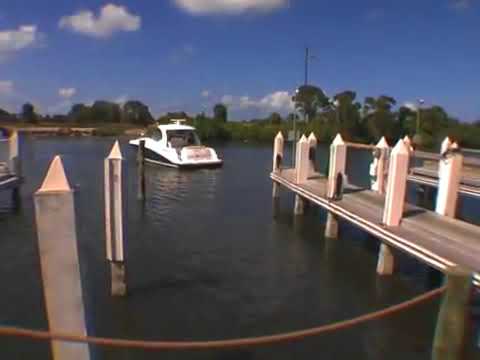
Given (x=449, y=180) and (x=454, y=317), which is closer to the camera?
(x=454, y=317)

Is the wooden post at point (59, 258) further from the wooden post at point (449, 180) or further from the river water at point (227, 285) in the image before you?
the wooden post at point (449, 180)

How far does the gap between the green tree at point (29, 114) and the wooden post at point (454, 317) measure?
11853 centimetres

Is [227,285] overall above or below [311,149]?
below

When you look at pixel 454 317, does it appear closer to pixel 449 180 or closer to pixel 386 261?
pixel 386 261

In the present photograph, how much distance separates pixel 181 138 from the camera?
101 feet

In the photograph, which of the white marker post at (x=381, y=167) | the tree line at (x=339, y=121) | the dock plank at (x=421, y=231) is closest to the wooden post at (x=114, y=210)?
the dock plank at (x=421, y=231)

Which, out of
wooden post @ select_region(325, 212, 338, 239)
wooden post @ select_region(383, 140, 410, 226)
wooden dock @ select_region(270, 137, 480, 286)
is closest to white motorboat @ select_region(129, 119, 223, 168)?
wooden dock @ select_region(270, 137, 480, 286)

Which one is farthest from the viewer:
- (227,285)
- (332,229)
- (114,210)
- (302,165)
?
(302,165)

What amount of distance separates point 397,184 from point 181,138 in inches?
932

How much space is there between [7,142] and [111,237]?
34.8 ft

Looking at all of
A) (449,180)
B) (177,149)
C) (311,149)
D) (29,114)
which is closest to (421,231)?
(449,180)

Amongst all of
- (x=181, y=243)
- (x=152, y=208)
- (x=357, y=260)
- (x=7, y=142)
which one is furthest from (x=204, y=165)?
(x=357, y=260)

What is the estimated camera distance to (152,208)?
16.7m

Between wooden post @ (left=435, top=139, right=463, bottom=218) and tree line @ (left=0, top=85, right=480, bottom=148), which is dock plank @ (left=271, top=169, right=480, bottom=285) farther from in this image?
tree line @ (left=0, top=85, right=480, bottom=148)
